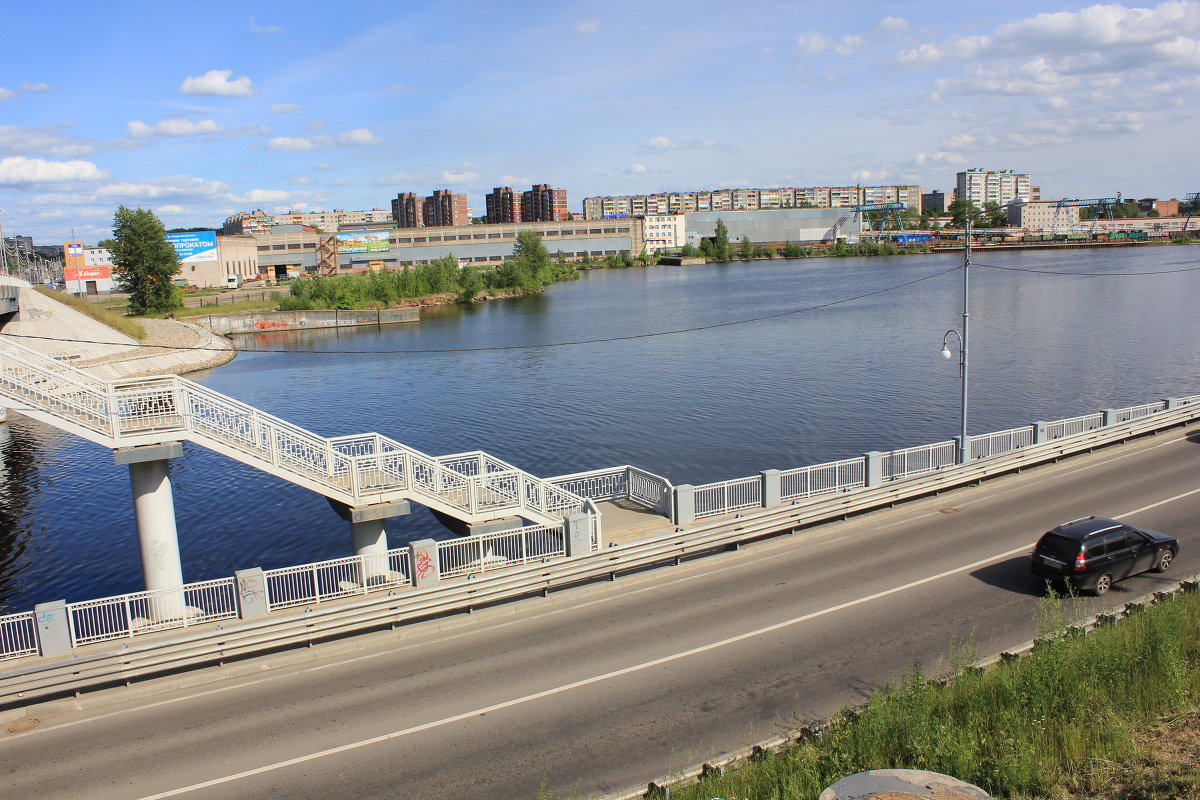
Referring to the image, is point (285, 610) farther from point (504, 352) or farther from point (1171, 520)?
point (504, 352)

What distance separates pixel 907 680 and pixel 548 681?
5.34 metres

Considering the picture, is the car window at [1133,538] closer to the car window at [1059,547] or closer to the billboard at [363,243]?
the car window at [1059,547]

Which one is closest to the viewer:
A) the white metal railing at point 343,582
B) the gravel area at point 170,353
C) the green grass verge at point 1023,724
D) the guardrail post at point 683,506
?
the green grass verge at point 1023,724

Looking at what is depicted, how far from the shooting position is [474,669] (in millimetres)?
13609

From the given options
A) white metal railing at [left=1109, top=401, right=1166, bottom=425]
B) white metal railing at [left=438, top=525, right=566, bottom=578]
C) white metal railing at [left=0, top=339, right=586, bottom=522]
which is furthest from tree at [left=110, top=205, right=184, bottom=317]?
white metal railing at [left=1109, top=401, right=1166, bottom=425]

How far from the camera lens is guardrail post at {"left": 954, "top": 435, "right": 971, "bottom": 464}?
24312 mm

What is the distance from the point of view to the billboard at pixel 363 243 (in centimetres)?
15800

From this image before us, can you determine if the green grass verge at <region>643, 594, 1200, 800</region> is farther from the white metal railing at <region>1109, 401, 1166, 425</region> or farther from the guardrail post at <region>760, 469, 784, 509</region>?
the white metal railing at <region>1109, 401, 1166, 425</region>

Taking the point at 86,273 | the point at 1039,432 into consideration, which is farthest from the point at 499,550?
the point at 86,273

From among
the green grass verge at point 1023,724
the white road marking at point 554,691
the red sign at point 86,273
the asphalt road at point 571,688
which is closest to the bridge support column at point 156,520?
the asphalt road at point 571,688

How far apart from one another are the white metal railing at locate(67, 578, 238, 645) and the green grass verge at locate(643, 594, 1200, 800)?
932 cm

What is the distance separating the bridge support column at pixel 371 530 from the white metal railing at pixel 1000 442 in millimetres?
16720

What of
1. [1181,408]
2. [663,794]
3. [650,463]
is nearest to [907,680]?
[663,794]

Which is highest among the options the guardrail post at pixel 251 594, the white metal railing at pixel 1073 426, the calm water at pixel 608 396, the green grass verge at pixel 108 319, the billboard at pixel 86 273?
the billboard at pixel 86 273
